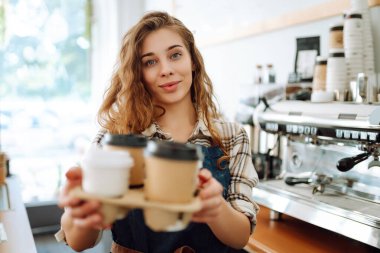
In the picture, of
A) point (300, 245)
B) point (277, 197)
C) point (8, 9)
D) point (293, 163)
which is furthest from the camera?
point (8, 9)

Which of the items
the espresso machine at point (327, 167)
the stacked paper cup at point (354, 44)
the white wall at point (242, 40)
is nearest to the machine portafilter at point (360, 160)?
the espresso machine at point (327, 167)

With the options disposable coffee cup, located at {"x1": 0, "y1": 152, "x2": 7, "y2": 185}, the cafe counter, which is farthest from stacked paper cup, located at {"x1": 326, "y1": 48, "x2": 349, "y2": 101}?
disposable coffee cup, located at {"x1": 0, "y1": 152, "x2": 7, "y2": 185}

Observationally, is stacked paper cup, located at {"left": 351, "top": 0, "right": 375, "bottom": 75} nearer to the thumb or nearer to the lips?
the lips

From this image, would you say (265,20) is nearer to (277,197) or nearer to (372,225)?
(277,197)

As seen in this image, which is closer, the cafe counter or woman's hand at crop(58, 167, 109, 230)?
woman's hand at crop(58, 167, 109, 230)

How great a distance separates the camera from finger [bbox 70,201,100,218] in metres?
0.63

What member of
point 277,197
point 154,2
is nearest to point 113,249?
point 277,197

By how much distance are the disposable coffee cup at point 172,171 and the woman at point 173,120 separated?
1.28 feet

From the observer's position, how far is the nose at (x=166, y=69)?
102cm

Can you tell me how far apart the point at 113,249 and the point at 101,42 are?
345 cm

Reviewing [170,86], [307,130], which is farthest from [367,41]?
[170,86]

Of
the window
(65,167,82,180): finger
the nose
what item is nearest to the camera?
(65,167,82,180): finger

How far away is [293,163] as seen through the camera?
1.71m

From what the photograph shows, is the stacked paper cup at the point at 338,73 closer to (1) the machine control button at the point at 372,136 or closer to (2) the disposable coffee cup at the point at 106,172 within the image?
(1) the machine control button at the point at 372,136
